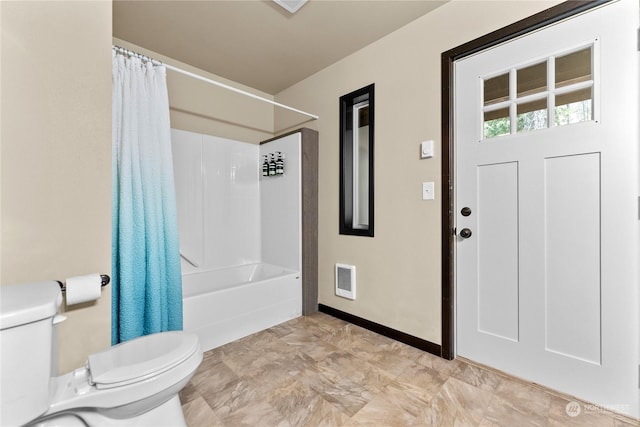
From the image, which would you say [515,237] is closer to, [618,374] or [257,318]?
[618,374]

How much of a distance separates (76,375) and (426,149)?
7.08 ft

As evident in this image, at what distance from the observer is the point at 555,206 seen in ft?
4.83

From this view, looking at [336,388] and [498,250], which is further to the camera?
[498,250]

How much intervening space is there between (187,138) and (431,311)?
2.62 meters

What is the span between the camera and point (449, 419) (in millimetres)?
1296

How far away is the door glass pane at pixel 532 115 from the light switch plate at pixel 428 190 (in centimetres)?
58

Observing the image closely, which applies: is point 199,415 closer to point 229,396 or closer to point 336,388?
point 229,396

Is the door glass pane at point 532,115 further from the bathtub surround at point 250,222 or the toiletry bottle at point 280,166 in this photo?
the toiletry bottle at point 280,166

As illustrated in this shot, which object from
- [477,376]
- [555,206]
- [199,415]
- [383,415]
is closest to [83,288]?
[199,415]

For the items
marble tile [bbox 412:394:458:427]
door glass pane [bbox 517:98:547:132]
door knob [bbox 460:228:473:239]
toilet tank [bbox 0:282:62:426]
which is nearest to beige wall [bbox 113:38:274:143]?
toilet tank [bbox 0:282:62:426]

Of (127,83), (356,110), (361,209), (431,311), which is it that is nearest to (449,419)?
(431,311)

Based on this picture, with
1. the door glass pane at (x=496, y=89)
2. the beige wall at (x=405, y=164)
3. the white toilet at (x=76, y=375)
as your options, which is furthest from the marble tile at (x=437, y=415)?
the door glass pane at (x=496, y=89)

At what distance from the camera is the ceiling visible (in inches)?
74.5

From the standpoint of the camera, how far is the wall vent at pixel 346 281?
7.92 ft
